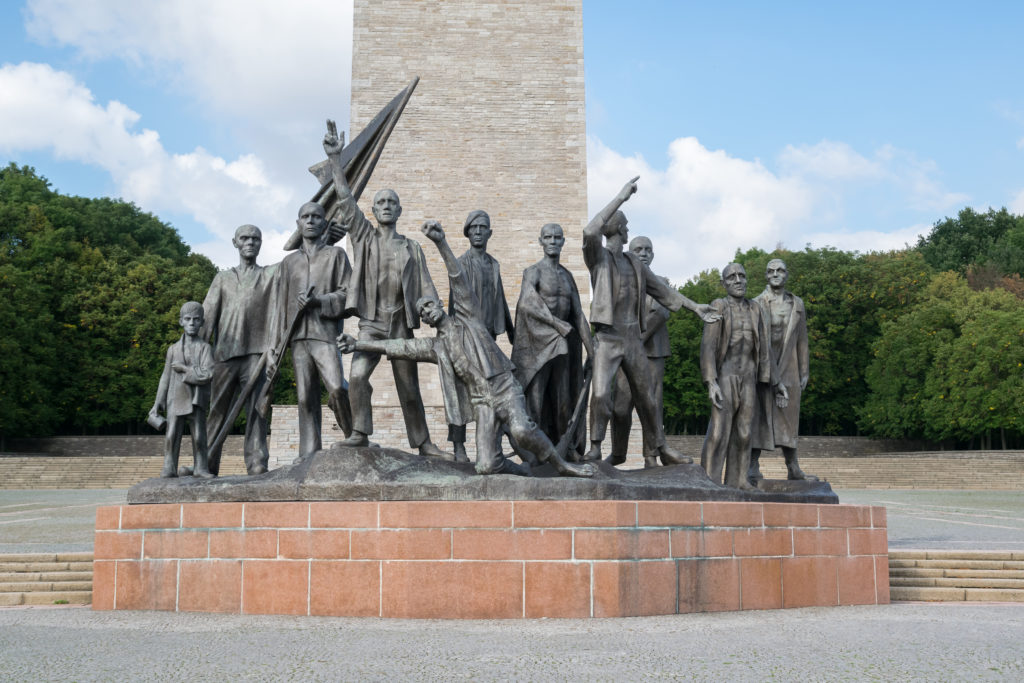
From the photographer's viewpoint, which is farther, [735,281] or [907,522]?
[907,522]

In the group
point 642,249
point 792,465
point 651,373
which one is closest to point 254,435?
point 651,373

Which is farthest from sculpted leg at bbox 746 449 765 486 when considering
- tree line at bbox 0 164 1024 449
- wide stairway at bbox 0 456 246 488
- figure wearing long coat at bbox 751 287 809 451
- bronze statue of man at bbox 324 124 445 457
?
tree line at bbox 0 164 1024 449

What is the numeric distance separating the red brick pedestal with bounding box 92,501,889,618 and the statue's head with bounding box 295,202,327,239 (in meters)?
2.42

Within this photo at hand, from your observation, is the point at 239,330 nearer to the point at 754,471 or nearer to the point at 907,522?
the point at 754,471

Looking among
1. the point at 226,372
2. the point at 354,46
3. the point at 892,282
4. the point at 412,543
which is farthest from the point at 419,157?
the point at 892,282

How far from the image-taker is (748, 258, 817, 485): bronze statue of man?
9.22 metres

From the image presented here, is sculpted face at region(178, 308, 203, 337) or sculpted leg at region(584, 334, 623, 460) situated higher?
sculpted face at region(178, 308, 203, 337)

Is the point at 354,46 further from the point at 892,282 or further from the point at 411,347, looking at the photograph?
the point at 892,282

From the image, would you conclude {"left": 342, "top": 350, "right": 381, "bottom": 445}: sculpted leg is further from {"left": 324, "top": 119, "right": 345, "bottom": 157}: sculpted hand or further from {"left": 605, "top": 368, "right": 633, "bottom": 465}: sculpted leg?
{"left": 605, "top": 368, "right": 633, "bottom": 465}: sculpted leg

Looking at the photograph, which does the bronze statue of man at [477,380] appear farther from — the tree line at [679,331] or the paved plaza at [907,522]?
the tree line at [679,331]

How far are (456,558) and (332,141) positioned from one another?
11.9ft

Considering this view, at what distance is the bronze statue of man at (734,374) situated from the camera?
8.91 m

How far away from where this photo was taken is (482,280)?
27.2ft

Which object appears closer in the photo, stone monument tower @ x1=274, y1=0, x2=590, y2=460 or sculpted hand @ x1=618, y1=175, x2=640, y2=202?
sculpted hand @ x1=618, y1=175, x2=640, y2=202
